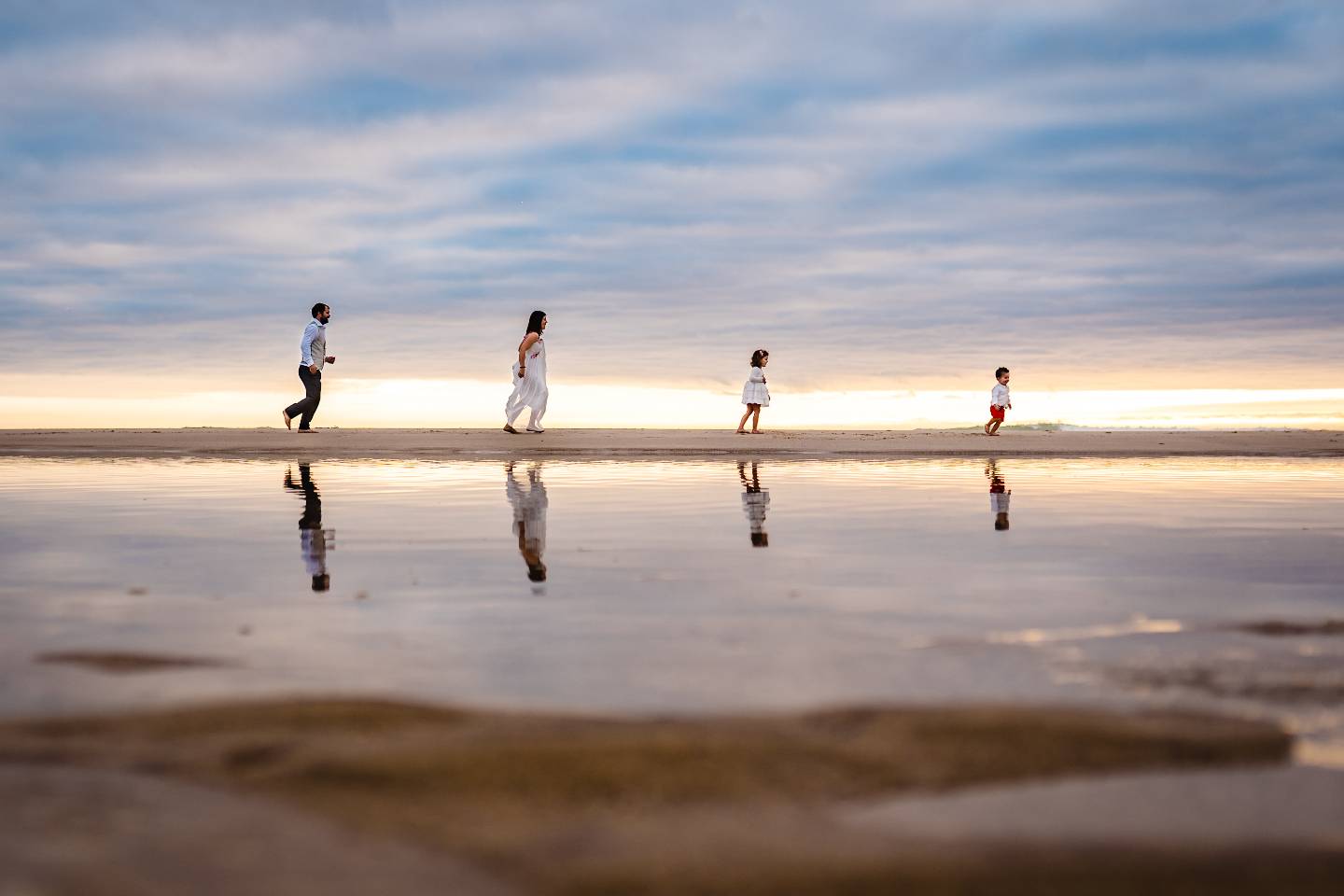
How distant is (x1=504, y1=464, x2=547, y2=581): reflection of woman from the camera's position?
15.2 ft

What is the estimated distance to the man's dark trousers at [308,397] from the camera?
778 inches

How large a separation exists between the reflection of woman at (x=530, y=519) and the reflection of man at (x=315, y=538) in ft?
2.72

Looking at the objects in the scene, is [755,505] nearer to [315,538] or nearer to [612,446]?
[315,538]

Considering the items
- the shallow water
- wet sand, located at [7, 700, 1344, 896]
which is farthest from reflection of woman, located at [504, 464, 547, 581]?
wet sand, located at [7, 700, 1344, 896]

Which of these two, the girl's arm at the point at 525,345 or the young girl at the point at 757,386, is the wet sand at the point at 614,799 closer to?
the girl's arm at the point at 525,345

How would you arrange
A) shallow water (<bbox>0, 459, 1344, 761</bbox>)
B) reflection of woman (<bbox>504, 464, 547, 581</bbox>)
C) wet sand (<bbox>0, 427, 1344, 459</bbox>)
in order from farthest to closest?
wet sand (<bbox>0, 427, 1344, 459</bbox>) → reflection of woman (<bbox>504, 464, 547, 581</bbox>) → shallow water (<bbox>0, 459, 1344, 761</bbox>)

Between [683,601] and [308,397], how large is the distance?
18.1 meters

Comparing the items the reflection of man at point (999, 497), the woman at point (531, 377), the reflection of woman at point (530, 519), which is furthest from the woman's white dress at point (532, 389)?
the reflection of man at point (999, 497)

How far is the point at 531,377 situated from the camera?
2025 cm

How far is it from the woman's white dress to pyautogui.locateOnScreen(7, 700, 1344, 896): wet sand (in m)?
17.8

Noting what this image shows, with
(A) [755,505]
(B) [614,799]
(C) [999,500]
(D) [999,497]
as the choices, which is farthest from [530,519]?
(B) [614,799]

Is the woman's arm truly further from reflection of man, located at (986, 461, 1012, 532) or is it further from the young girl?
reflection of man, located at (986, 461, 1012, 532)

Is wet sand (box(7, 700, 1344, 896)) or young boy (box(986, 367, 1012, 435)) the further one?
young boy (box(986, 367, 1012, 435))

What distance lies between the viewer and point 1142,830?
1782mm
